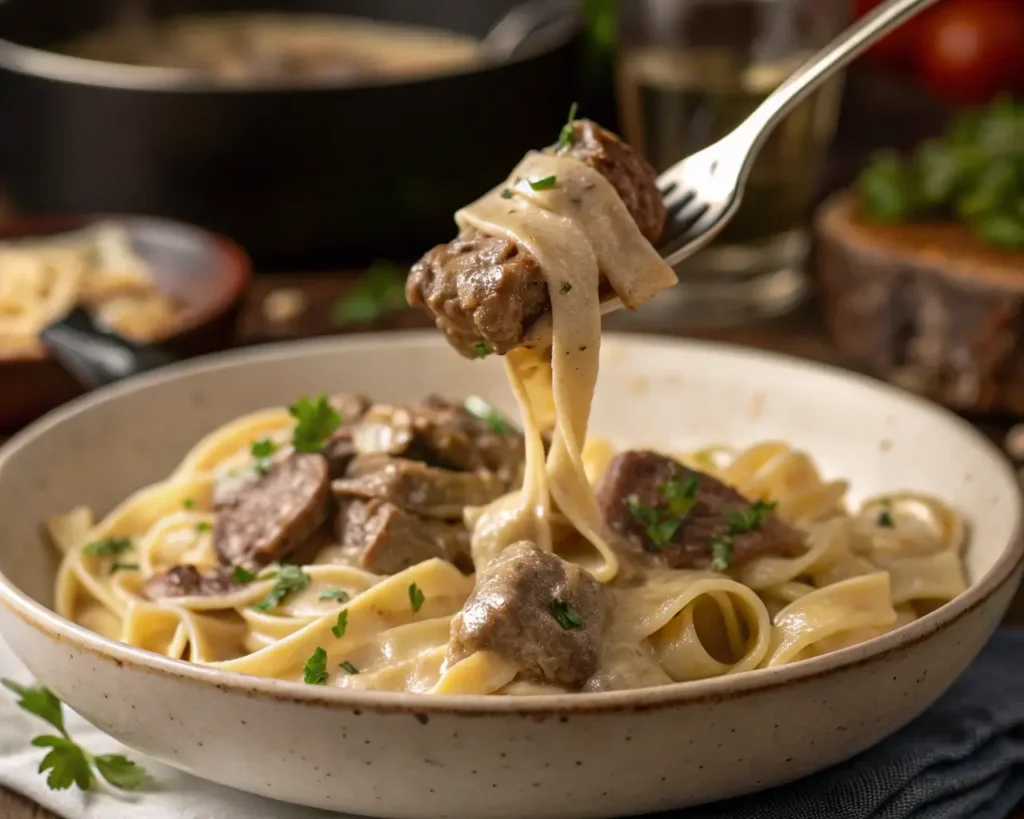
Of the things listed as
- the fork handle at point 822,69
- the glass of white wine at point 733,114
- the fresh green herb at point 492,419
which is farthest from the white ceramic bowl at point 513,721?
the glass of white wine at point 733,114

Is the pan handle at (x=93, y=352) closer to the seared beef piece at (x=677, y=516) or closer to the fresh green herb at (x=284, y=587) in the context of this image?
the fresh green herb at (x=284, y=587)

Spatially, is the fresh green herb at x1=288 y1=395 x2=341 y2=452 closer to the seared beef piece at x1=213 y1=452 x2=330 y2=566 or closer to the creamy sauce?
the seared beef piece at x1=213 y1=452 x2=330 y2=566

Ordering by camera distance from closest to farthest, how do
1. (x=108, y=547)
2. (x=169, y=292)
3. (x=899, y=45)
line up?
(x=108, y=547), (x=169, y=292), (x=899, y=45)

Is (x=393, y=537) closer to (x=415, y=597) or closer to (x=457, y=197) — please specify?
(x=415, y=597)

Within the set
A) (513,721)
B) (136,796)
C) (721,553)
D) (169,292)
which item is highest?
(513,721)

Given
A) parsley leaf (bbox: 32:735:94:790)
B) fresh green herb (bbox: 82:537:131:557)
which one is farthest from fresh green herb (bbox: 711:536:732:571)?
fresh green herb (bbox: 82:537:131:557)

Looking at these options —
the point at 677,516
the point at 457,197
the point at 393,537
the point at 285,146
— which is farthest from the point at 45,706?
the point at 457,197
